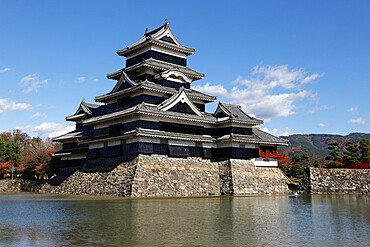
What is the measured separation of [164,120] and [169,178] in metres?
5.90

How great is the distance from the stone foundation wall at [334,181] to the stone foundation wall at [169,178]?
2.71 metres

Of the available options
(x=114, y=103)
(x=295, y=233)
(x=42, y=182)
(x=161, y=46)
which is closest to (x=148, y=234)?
(x=295, y=233)

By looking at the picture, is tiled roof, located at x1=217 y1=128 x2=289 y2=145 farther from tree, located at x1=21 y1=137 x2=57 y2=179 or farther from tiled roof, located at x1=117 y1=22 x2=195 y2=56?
tree, located at x1=21 y1=137 x2=57 y2=179

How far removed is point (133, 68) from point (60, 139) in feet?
47.8

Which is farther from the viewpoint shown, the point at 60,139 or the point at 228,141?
the point at 60,139

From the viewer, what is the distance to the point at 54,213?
749 inches

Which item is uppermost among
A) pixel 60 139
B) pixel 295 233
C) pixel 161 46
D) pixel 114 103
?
pixel 161 46

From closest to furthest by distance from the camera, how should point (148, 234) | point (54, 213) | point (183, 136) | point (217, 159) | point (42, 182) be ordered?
point (148, 234) → point (54, 213) → point (183, 136) → point (217, 159) → point (42, 182)

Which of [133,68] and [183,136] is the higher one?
[133,68]

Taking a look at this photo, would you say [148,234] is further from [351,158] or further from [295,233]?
[351,158]

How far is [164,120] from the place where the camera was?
114 feet

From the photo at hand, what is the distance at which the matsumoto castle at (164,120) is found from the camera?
3378cm

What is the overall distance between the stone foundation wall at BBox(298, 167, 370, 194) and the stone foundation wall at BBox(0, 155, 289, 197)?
8.91 ft

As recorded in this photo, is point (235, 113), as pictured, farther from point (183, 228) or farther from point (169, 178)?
point (183, 228)
